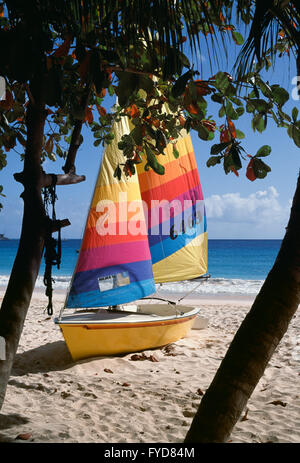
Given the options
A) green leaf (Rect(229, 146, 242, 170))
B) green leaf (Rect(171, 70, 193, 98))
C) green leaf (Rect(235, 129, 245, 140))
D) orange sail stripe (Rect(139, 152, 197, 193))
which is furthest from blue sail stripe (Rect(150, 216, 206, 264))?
green leaf (Rect(171, 70, 193, 98))

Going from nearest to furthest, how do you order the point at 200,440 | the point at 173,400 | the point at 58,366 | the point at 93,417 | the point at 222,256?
the point at 200,440, the point at 93,417, the point at 173,400, the point at 58,366, the point at 222,256

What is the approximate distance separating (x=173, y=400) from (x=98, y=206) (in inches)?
116

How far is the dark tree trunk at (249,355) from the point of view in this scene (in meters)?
1.68

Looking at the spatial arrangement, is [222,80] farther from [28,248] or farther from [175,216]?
[175,216]

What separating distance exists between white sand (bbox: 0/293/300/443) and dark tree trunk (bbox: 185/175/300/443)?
154 centimetres

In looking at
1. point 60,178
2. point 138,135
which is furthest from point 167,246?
point 138,135

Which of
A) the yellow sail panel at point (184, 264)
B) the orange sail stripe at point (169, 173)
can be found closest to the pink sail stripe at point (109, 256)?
the yellow sail panel at point (184, 264)

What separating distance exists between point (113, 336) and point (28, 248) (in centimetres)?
329

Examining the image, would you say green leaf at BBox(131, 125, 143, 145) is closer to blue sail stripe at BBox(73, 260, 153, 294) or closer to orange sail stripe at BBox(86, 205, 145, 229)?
orange sail stripe at BBox(86, 205, 145, 229)

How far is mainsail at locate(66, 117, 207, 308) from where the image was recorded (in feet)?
18.7

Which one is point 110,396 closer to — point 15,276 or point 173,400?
point 173,400

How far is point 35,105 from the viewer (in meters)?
2.59

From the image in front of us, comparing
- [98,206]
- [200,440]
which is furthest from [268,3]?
[98,206]

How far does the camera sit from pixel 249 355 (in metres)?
1.68
